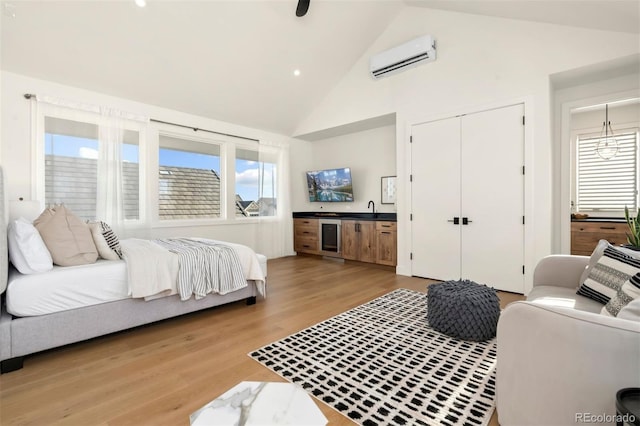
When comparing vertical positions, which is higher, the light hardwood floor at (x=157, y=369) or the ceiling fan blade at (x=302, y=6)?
the ceiling fan blade at (x=302, y=6)

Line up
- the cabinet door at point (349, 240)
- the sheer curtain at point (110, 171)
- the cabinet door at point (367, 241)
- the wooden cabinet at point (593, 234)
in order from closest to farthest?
1. the sheer curtain at point (110, 171)
2. the wooden cabinet at point (593, 234)
3. the cabinet door at point (367, 241)
4. the cabinet door at point (349, 240)

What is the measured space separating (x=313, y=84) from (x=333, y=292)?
11.7ft

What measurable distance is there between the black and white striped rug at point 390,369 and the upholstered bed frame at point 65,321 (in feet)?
3.42

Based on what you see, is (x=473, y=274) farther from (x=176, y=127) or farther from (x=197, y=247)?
(x=176, y=127)

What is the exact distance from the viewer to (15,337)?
1.85 m

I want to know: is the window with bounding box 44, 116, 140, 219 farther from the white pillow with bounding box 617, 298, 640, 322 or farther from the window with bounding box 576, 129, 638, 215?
the window with bounding box 576, 129, 638, 215

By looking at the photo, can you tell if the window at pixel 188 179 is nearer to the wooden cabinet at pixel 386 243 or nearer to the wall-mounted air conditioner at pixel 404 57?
the wooden cabinet at pixel 386 243

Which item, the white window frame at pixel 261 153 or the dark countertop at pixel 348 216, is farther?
the white window frame at pixel 261 153

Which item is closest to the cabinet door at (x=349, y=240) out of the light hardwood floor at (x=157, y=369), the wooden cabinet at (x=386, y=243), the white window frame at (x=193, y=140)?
the wooden cabinet at (x=386, y=243)

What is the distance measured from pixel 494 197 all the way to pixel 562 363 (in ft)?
9.58

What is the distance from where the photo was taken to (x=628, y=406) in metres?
0.86

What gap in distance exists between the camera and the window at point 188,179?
4.54 metres

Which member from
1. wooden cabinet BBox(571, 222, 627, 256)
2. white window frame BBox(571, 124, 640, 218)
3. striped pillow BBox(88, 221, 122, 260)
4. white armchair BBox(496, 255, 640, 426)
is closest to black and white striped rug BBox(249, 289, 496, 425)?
white armchair BBox(496, 255, 640, 426)
